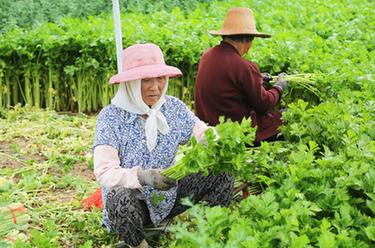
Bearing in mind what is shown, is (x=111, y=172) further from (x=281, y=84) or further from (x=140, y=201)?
(x=281, y=84)

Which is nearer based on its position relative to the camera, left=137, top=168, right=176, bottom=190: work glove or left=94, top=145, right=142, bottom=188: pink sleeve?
left=137, top=168, right=176, bottom=190: work glove

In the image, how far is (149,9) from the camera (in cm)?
1073

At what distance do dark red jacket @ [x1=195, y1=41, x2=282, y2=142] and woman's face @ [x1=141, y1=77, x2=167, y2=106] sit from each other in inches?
43.6

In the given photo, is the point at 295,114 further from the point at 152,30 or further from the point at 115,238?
the point at 152,30

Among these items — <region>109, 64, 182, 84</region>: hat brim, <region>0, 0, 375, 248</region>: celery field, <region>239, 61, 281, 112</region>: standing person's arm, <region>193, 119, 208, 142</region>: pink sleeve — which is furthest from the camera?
<region>239, 61, 281, 112</region>: standing person's arm

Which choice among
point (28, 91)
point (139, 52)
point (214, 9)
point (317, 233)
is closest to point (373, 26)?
point (214, 9)

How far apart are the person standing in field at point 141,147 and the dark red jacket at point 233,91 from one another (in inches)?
35.7

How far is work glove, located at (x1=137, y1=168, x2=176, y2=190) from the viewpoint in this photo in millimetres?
3734

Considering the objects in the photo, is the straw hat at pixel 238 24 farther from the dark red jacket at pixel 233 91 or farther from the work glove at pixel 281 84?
the work glove at pixel 281 84

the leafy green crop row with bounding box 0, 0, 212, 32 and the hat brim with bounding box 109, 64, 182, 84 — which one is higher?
the hat brim with bounding box 109, 64, 182, 84

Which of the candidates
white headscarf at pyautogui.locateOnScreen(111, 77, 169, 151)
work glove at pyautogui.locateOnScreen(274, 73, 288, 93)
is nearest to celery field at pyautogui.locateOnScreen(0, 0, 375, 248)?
work glove at pyautogui.locateOnScreen(274, 73, 288, 93)

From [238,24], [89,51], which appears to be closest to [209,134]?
[238,24]

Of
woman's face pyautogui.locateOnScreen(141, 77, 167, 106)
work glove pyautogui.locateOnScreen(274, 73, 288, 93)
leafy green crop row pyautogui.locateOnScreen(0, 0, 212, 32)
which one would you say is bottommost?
leafy green crop row pyautogui.locateOnScreen(0, 0, 212, 32)

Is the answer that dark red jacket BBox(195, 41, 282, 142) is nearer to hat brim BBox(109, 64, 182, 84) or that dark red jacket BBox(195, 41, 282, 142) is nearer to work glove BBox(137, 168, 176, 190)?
hat brim BBox(109, 64, 182, 84)
